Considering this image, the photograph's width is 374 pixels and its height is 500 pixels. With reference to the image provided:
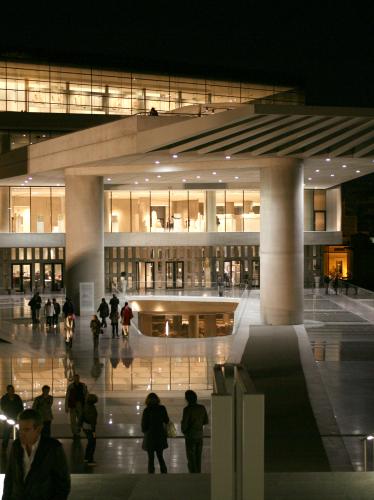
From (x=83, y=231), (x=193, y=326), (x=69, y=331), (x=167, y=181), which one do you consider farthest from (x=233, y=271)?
(x=69, y=331)

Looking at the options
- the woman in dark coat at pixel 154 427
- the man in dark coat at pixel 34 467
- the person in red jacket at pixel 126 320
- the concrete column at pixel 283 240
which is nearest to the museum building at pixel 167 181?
the concrete column at pixel 283 240

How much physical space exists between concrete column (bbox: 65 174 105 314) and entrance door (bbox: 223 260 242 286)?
1667cm

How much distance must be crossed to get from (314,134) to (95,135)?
8778mm

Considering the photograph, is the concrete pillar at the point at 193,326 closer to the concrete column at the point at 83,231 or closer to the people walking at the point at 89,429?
the concrete column at the point at 83,231

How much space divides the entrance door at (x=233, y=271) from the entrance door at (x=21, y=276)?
12.3 m

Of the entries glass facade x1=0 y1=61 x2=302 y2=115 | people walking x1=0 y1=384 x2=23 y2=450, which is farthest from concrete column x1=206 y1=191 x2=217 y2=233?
people walking x1=0 y1=384 x2=23 y2=450

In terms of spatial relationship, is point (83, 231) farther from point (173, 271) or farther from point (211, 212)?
point (211, 212)

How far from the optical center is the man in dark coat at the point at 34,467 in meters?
5.04

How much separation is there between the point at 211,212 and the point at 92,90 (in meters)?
13.0

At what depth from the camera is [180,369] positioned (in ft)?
65.0

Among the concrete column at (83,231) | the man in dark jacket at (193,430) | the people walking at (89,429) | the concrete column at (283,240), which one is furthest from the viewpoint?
the concrete column at (83,231)

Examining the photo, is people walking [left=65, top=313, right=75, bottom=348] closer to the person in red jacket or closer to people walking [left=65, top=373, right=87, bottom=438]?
the person in red jacket

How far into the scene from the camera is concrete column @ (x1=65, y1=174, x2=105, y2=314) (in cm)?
3491

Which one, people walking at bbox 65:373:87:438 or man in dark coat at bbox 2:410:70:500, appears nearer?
man in dark coat at bbox 2:410:70:500
